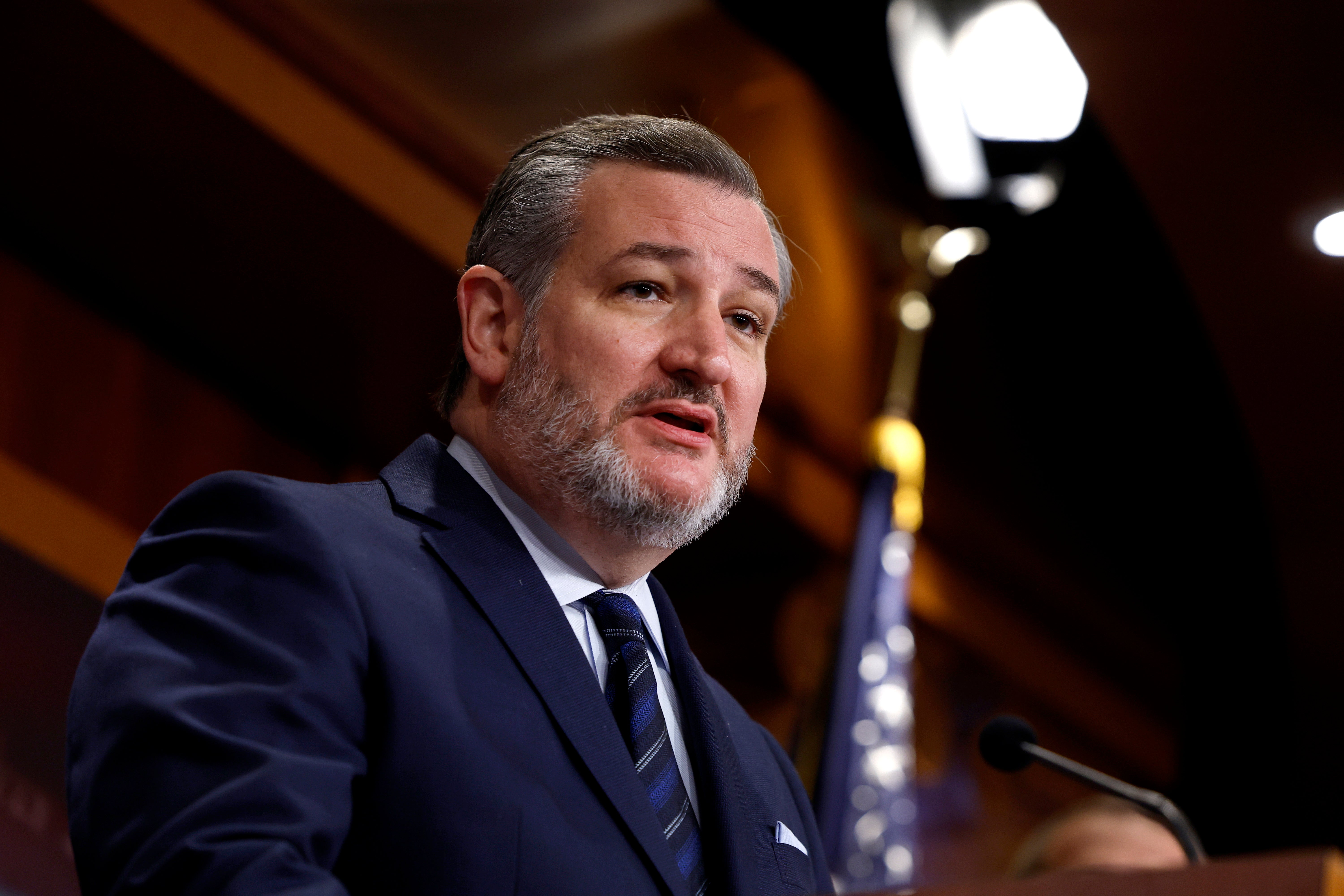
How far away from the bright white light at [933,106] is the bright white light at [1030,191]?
0.25ft

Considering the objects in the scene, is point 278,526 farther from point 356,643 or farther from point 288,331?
point 288,331

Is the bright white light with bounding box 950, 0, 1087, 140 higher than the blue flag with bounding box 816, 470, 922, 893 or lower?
higher

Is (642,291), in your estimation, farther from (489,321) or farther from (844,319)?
(844,319)

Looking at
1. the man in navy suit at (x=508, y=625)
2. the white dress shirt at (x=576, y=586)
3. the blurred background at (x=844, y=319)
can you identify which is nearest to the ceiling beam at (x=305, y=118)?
the blurred background at (x=844, y=319)

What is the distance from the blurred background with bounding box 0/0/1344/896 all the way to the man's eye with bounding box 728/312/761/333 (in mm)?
1728

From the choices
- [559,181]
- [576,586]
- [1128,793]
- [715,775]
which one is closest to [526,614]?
[576,586]

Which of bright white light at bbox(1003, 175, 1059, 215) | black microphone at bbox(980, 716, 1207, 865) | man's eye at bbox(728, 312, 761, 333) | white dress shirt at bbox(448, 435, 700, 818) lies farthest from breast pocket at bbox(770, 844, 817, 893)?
bright white light at bbox(1003, 175, 1059, 215)

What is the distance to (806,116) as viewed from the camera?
12.2ft

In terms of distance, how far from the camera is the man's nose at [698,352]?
1.25 metres

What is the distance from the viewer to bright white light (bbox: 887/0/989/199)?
349 cm

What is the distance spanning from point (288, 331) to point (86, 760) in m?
2.43

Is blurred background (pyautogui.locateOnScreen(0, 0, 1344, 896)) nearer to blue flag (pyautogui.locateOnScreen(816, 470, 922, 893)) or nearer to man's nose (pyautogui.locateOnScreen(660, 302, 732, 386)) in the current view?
blue flag (pyautogui.locateOnScreen(816, 470, 922, 893))

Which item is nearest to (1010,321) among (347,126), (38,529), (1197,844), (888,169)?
(888,169)

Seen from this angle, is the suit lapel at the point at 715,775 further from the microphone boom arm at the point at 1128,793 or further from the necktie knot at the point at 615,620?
the microphone boom arm at the point at 1128,793
